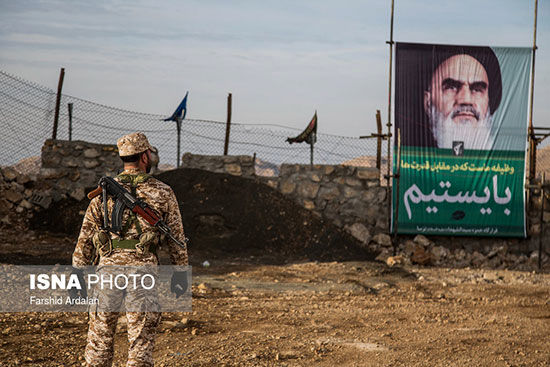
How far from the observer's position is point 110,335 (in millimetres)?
→ 3750

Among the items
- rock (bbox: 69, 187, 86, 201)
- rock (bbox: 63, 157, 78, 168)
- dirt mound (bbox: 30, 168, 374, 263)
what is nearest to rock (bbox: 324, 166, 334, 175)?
dirt mound (bbox: 30, 168, 374, 263)

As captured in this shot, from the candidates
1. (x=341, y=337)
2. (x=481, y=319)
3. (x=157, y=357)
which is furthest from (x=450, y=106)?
(x=157, y=357)

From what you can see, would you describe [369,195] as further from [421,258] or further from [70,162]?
[70,162]

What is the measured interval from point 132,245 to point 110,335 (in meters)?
0.57

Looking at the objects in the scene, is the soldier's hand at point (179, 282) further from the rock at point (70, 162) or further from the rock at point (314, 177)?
the rock at point (70, 162)

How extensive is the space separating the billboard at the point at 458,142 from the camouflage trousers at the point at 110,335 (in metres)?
11.2

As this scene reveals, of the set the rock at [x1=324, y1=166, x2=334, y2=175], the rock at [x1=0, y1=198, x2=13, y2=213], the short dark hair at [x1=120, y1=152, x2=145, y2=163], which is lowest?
the rock at [x1=0, y1=198, x2=13, y2=213]

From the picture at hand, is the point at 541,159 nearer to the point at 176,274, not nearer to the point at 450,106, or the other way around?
the point at 450,106

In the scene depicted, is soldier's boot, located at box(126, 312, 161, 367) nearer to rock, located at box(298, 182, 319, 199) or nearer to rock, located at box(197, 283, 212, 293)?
rock, located at box(197, 283, 212, 293)

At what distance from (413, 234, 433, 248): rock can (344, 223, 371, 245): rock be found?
1163mm

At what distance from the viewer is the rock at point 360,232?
48.1 feet

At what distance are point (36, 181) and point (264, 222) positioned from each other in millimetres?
5525

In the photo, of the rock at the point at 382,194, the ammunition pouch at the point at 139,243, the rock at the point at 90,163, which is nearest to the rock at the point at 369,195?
the rock at the point at 382,194

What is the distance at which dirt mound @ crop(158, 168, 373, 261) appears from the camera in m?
13.2
